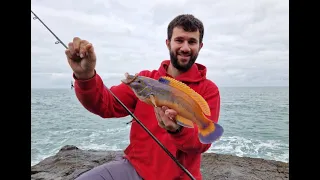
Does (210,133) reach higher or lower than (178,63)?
lower

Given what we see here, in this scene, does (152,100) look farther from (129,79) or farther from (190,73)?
(190,73)

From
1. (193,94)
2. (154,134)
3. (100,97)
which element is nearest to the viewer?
(193,94)

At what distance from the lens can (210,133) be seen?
2549 mm

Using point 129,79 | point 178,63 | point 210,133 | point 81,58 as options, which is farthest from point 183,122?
point 81,58

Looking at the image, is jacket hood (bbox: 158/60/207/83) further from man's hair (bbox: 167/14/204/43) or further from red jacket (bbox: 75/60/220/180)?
man's hair (bbox: 167/14/204/43)

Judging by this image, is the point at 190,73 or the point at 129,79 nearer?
the point at 129,79

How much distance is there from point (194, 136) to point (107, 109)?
45.7 inches

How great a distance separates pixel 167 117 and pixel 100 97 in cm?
93

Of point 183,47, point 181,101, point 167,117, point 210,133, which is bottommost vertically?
point 210,133

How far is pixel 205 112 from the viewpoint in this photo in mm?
2643

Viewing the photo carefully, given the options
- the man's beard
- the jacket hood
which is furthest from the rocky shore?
the man's beard
